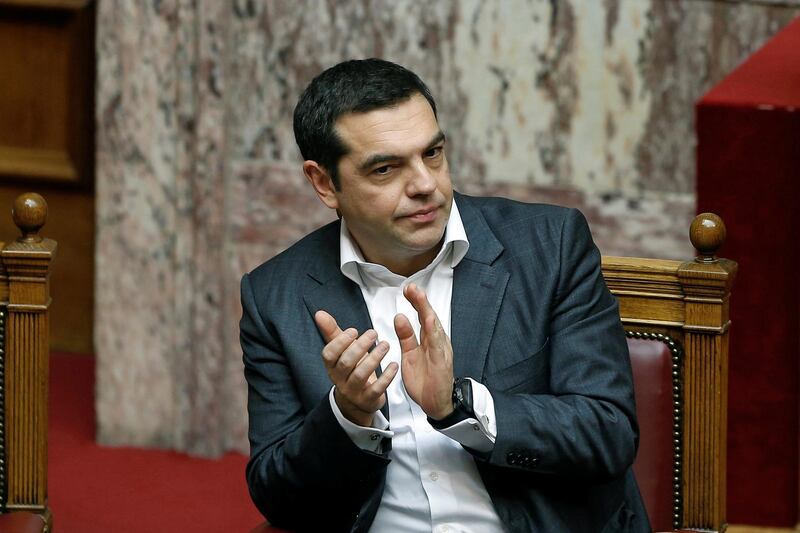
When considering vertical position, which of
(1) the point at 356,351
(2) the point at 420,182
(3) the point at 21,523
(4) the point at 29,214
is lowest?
(3) the point at 21,523

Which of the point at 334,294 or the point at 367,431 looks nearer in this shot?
the point at 367,431

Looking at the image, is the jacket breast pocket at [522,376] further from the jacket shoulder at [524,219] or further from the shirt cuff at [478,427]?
the jacket shoulder at [524,219]

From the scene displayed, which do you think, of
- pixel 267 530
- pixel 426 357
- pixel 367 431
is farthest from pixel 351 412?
pixel 267 530

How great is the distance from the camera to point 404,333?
90.6 inches

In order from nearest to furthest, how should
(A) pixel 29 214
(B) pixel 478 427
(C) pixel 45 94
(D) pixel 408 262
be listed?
(B) pixel 478 427, (D) pixel 408 262, (A) pixel 29 214, (C) pixel 45 94

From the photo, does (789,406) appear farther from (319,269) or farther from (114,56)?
(114,56)

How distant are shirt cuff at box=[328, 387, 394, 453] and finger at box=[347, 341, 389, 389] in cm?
9

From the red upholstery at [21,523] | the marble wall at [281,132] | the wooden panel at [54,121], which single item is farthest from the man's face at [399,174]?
the wooden panel at [54,121]

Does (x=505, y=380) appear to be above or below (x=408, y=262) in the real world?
below

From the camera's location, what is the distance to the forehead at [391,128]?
2.44 m

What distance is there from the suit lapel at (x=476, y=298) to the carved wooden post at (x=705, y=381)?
→ 1.10 feet

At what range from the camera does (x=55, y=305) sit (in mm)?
5254

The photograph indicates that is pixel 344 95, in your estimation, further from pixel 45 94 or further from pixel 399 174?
pixel 45 94

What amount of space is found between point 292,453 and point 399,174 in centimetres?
49
